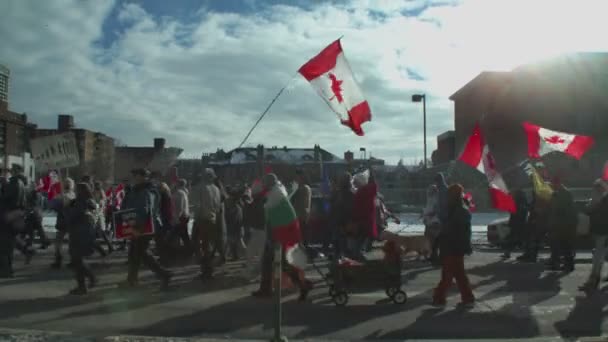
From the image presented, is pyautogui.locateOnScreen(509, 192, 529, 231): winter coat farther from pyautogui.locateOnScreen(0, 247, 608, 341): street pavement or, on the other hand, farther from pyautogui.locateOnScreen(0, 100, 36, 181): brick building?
pyautogui.locateOnScreen(0, 100, 36, 181): brick building

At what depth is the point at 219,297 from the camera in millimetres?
8273

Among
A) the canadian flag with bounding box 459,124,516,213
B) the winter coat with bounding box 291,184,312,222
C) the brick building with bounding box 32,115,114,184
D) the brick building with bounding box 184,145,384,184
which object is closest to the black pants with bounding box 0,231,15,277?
the winter coat with bounding box 291,184,312,222

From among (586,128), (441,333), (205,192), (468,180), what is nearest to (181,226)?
(205,192)

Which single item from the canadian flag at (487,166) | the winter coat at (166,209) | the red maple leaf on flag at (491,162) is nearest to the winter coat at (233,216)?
the winter coat at (166,209)

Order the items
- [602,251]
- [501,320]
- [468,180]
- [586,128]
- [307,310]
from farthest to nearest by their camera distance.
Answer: [586,128] → [468,180] → [602,251] → [307,310] → [501,320]

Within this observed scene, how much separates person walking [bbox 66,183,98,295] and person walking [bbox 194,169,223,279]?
1.88 metres

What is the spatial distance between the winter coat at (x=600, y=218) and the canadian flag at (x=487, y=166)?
4.54 feet

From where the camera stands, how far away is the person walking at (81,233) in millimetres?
7988

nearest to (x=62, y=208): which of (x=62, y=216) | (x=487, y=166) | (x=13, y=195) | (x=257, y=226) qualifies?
(x=62, y=216)

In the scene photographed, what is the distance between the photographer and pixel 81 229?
802cm

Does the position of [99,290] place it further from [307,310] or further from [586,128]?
[586,128]

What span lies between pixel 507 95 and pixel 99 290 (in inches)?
1788

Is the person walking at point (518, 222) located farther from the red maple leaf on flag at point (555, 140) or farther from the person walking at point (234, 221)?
the person walking at point (234, 221)

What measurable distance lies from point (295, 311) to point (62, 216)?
Result: 6.29 metres
